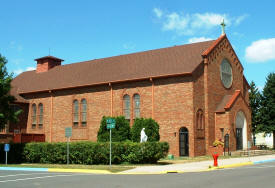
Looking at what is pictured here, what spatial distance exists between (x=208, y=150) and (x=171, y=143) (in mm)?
3640

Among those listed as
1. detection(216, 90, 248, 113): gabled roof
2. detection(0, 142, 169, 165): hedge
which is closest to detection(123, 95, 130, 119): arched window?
detection(216, 90, 248, 113): gabled roof

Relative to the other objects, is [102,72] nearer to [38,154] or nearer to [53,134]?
[53,134]

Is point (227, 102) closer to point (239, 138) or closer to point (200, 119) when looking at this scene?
point (239, 138)

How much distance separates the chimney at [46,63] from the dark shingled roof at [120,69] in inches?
37.4

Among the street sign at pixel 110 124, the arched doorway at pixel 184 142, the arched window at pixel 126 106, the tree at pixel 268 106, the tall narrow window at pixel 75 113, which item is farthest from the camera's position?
the tree at pixel 268 106

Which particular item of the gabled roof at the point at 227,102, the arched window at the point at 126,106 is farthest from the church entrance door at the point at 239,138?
the arched window at the point at 126,106

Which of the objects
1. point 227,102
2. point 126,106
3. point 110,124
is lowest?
point 110,124

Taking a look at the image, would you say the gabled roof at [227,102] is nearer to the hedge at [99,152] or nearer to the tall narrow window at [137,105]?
the tall narrow window at [137,105]

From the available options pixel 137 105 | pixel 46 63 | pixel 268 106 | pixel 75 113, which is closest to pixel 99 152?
pixel 137 105

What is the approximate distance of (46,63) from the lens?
49.1 meters

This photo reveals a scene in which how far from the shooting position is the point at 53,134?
41.8 metres

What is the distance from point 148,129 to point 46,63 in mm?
24883

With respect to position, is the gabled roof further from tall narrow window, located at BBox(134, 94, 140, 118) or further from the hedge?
the hedge

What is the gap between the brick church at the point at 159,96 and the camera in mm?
33000
